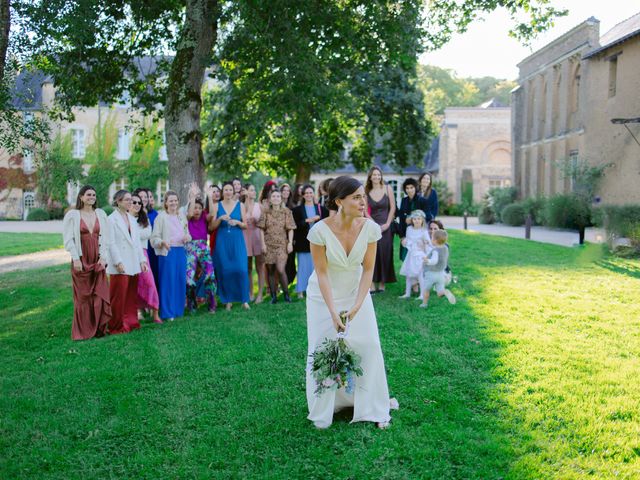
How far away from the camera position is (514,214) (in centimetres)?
3388

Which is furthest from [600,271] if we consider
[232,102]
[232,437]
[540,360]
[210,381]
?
[232,102]

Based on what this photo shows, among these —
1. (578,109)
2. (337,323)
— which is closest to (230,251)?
(337,323)

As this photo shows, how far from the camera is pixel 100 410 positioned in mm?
5828

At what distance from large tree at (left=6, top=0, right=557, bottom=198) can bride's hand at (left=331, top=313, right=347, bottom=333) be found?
7.37 meters

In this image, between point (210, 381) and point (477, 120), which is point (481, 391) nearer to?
point (210, 381)

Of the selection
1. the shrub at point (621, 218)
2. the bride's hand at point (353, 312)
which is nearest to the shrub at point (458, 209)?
the shrub at point (621, 218)

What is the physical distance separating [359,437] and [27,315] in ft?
28.1

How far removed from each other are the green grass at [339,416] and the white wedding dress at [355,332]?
0.17 m

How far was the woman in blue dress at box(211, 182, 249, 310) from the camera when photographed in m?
10.6

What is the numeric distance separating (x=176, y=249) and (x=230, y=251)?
3.09ft

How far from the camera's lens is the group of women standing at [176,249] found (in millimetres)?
9281

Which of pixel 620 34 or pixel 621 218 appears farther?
pixel 620 34

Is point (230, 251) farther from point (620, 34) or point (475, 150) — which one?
point (475, 150)

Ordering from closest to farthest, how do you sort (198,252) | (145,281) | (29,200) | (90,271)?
1. (90,271)
2. (145,281)
3. (198,252)
4. (29,200)
